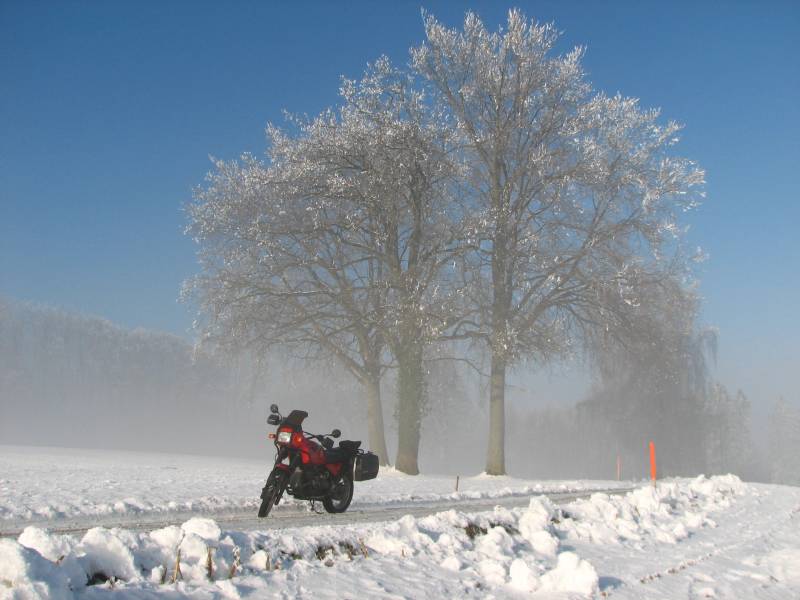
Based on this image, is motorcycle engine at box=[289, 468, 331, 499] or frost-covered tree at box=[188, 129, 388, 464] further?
frost-covered tree at box=[188, 129, 388, 464]

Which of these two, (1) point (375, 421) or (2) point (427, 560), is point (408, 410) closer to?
(1) point (375, 421)

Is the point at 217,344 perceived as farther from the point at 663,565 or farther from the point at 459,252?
the point at 663,565

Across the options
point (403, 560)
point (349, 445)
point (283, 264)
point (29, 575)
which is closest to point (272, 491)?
point (349, 445)

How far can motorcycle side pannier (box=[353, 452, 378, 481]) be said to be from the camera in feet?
34.6

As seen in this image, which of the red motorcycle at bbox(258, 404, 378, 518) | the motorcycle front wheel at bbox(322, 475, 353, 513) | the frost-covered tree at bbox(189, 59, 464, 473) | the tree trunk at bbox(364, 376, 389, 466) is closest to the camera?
the red motorcycle at bbox(258, 404, 378, 518)

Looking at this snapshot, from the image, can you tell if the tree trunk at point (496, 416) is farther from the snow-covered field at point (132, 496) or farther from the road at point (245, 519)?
the road at point (245, 519)

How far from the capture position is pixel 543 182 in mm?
22422

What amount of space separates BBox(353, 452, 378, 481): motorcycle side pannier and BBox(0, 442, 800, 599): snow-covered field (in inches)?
114

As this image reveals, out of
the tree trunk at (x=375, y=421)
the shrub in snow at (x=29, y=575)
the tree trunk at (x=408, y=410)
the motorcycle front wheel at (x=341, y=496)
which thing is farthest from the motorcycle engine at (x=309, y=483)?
the tree trunk at (x=375, y=421)

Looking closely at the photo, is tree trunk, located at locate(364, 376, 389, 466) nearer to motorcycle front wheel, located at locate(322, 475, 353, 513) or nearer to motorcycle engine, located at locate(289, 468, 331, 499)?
motorcycle front wheel, located at locate(322, 475, 353, 513)

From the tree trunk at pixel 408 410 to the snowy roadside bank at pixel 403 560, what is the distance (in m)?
14.0

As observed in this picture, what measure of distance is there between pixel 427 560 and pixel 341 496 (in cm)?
499

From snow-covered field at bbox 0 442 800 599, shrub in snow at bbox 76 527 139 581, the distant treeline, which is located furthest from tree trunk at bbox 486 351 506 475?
the distant treeline

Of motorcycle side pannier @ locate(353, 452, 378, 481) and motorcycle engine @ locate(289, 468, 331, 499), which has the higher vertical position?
motorcycle side pannier @ locate(353, 452, 378, 481)
